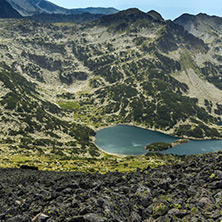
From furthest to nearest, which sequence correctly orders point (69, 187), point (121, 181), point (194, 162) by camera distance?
point (194, 162) → point (121, 181) → point (69, 187)

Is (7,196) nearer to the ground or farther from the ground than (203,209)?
nearer to the ground

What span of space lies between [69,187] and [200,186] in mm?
28118

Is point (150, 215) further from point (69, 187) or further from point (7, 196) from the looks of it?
point (7, 196)

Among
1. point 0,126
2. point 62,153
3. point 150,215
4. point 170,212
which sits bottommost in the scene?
point 62,153

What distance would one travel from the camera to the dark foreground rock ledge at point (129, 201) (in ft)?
110

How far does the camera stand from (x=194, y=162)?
57500 mm

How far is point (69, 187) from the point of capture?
49.4 meters

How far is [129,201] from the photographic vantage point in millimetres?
41125

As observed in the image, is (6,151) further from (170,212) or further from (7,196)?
(170,212)

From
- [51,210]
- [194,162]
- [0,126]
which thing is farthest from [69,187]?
[0,126]

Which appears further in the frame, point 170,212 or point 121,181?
point 121,181

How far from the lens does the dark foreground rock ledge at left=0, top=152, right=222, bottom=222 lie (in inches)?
1321

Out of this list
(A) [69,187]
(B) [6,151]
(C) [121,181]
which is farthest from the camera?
(B) [6,151]

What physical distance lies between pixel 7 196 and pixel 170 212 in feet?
122
